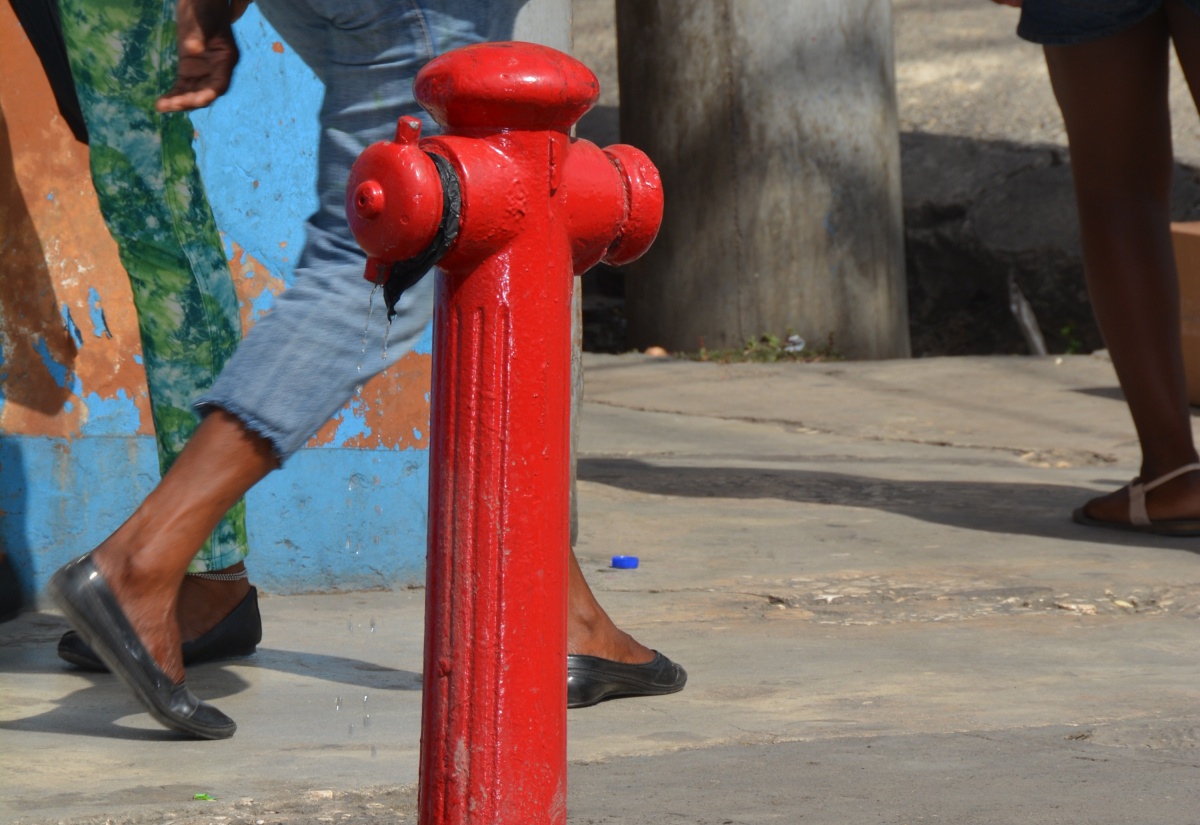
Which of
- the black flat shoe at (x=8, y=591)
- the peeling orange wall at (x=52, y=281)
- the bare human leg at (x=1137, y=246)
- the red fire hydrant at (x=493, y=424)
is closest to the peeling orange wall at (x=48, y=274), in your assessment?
the peeling orange wall at (x=52, y=281)

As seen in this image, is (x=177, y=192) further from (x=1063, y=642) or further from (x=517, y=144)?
(x=1063, y=642)

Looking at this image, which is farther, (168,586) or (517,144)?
(168,586)

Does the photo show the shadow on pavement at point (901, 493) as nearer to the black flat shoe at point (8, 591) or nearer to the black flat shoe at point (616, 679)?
the black flat shoe at point (616, 679)

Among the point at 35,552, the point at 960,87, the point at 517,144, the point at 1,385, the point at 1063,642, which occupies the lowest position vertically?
the point at 1063,642

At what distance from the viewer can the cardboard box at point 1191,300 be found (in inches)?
192

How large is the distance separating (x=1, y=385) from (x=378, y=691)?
838 millimetres

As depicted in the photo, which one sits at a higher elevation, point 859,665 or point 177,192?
point 177,192

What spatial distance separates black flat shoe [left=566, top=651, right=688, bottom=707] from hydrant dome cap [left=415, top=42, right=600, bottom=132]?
938 mm

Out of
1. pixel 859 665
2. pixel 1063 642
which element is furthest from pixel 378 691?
pixel 1063 642

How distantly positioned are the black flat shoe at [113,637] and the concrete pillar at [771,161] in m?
4.86

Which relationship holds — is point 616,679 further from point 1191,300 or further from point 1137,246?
point 1191,300

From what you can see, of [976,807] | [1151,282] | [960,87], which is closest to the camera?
[976,807]

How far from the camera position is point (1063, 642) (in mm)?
2381

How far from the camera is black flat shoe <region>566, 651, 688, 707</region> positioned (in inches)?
80.8
